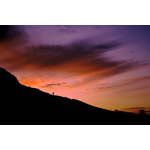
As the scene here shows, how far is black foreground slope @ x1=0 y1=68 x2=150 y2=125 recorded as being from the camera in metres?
10.7

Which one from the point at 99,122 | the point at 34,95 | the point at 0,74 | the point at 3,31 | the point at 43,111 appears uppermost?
the point at 3,31

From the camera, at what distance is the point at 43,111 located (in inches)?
516

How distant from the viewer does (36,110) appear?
509 inches

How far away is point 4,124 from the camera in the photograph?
941cm

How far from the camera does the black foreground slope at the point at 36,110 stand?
10.7m

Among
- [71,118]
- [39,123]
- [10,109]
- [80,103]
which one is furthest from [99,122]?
[10,109]

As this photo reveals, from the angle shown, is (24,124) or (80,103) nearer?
(24,124)

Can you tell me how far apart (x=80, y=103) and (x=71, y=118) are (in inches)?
239

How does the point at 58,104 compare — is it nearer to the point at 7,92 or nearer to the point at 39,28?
the point at 7,92

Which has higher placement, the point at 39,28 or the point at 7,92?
the point at 39,28
